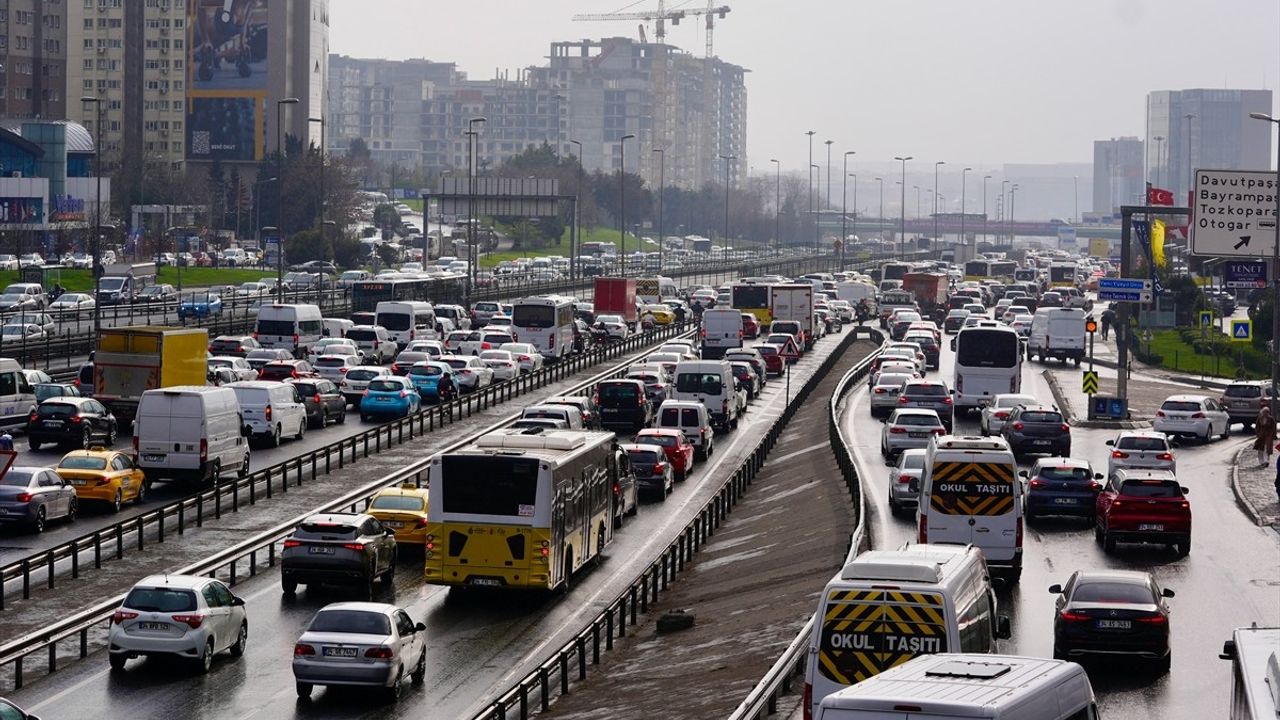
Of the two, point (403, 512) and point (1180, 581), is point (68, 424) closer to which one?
point (403, 512)

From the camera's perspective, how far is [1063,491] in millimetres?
38562

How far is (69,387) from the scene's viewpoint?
52.7 metres

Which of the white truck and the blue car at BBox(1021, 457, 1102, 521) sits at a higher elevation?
the white truck

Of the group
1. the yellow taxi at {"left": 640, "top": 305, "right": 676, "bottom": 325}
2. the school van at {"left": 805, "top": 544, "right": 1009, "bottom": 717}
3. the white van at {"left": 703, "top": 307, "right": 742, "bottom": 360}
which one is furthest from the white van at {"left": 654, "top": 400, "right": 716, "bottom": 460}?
the yellow taxi at {"left": 640, "top": 305, "right": 676, "bottom": 325}

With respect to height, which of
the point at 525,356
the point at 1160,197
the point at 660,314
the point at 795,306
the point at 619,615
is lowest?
the point at 619,615

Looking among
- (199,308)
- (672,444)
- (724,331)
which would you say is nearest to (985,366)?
(672,444)

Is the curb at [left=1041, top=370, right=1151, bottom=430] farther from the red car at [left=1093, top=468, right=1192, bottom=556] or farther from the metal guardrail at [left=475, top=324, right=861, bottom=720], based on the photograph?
the red car at [left=1093, top=468, right=1192, bottom=556]

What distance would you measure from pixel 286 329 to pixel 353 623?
49.6 metres

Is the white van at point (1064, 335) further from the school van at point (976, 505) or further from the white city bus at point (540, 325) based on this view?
the school van at point (976, 505)

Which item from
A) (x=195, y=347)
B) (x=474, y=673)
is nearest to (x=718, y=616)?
(x=474, y=673)

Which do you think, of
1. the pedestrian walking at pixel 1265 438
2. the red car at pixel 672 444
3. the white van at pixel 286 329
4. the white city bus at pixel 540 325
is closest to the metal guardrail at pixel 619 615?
the red car at pixel 672 444

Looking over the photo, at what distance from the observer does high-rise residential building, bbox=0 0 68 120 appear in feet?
620

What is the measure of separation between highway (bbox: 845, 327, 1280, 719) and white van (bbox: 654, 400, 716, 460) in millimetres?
5100

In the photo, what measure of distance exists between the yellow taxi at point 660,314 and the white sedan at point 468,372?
3567cm
